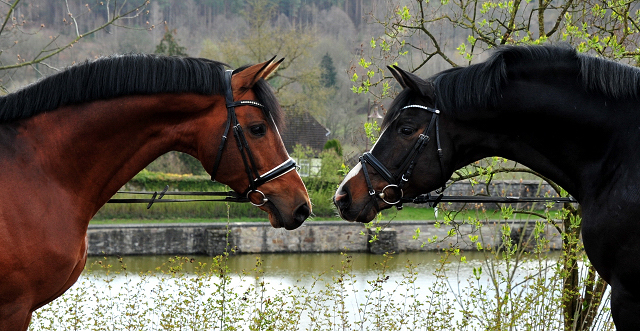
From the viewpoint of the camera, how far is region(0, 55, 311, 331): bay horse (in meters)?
2.67

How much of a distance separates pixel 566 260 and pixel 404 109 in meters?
2.89

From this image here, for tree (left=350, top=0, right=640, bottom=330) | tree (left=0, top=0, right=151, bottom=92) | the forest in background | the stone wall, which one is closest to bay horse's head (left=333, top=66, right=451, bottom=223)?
tree (left=350, top=0, right=640, bottom=330)

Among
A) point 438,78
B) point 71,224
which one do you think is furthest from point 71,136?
point 438,78

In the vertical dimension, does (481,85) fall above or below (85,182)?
above

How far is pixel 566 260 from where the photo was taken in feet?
16.6

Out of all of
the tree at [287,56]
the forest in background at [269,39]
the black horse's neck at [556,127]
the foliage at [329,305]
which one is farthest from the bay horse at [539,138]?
the tree at [287,56]

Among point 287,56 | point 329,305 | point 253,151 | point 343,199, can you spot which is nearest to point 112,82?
point 253,151

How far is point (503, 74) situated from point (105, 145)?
2.05 m

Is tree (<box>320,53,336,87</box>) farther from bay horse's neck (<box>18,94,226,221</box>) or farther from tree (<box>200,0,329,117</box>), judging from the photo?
bay horse's neck (<box>18,94,226,221</box>)

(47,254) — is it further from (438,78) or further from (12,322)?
(438,78)

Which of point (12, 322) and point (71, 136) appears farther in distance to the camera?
point (71, 136)

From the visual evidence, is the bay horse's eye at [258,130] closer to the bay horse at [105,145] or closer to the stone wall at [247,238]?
the bay horse at [105,145]

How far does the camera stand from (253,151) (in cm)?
303

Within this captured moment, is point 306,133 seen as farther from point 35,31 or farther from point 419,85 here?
point 419,85
